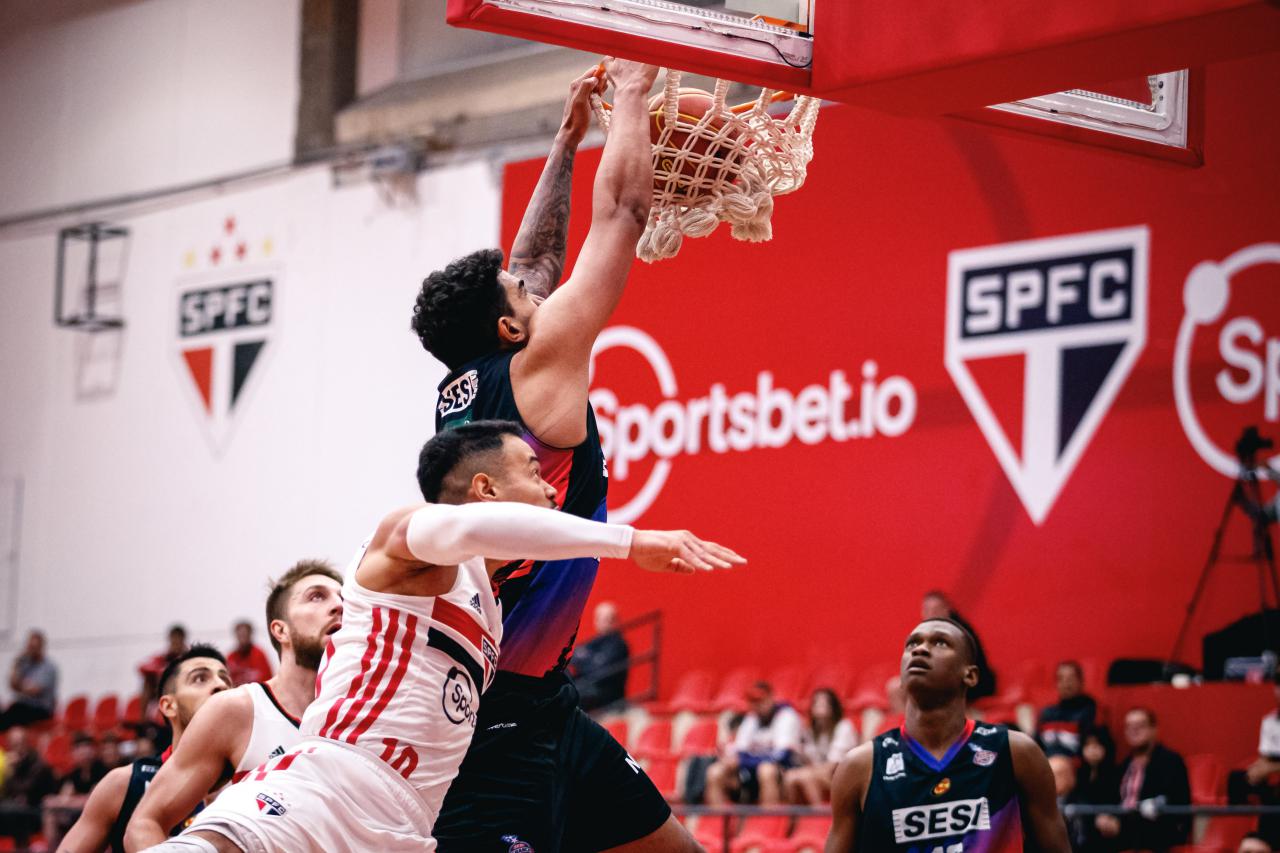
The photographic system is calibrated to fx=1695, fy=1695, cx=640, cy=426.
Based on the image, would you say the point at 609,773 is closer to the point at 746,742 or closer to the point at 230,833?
the point at 230,833

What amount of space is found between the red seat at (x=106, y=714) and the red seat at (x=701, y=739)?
25.2 feet

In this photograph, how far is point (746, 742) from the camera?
12.7 metres

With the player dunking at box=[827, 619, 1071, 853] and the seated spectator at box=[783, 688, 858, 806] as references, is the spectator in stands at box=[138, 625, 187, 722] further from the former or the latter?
the player dunking at box=[827, 619, 1071, 853]

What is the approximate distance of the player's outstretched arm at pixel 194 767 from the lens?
5234 mm

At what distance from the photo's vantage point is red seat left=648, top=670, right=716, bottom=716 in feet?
47.3

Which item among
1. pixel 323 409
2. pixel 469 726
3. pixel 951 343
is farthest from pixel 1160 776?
pixel 323 409

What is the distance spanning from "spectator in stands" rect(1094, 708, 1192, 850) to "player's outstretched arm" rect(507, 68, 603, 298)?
560 cm

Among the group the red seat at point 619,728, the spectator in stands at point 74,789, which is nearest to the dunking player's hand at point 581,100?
the red seat at point 619,728

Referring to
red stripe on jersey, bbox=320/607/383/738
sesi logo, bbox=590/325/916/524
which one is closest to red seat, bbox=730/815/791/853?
sesi logo, bbox=590/325/916/524

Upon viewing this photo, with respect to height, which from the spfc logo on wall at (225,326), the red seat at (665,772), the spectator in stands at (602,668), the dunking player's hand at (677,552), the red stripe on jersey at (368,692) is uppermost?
the spfc logo on wall at (225,326)

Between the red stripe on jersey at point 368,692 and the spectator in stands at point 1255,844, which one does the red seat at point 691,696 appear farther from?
the red stripe on jersey at point 368,692

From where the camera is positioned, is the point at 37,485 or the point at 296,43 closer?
the point at 296,43

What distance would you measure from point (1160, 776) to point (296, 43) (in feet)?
42.8

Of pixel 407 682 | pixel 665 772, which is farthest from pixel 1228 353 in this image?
pixel 407 682
